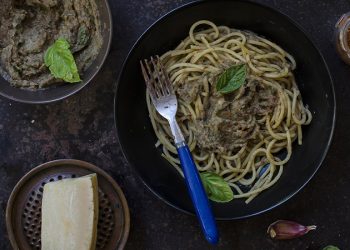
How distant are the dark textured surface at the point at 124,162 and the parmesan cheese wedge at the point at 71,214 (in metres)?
0.21

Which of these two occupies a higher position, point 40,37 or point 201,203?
point 40,37

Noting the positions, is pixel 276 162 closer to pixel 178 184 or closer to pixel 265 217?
pixel 265 217

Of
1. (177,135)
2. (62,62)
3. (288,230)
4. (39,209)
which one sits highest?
(62,62)

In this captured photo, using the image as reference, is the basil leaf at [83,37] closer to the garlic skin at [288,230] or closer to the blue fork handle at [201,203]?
the blue fork handle at [201,203]

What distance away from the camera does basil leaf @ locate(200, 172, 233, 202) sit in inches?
76.4

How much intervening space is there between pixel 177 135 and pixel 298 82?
53cm

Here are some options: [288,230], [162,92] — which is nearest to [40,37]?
[162,92]

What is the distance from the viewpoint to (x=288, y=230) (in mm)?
2035

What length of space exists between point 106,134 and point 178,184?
0.36 meters

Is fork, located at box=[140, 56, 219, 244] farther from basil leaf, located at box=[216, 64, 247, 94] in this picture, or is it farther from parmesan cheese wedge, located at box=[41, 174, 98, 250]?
parmesan cheese wedge, located at box=[41, 174, 98, 250]

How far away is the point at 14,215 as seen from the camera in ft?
6.70

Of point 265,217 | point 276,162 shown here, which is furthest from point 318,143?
point 265,217

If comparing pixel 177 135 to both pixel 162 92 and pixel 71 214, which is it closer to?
pixel 162 92

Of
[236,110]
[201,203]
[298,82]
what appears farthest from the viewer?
[298,82]
